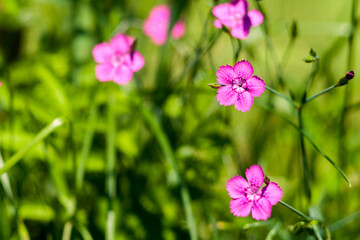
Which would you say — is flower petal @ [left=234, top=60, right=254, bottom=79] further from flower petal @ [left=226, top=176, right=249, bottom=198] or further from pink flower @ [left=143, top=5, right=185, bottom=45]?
pink flower @ [left=143, top=5, right=185, bottom=45]

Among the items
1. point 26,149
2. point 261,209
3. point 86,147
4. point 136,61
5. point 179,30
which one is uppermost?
point 179,30

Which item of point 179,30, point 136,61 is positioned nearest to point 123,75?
point 136,61

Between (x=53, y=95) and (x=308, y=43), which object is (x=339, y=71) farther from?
(x=53, y=95)

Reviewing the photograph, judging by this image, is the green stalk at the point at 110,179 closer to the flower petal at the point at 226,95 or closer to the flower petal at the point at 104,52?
the flower petal at the point at 104,52

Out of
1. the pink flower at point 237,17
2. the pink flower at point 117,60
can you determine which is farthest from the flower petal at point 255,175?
the pink flower at point 117,60

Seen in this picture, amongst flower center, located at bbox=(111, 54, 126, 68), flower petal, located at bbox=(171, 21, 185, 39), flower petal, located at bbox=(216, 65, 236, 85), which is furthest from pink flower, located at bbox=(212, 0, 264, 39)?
flower petal, located at bbox=(171, 21, 185, 39)

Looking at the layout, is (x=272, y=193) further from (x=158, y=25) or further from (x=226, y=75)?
(x=158, y=25)

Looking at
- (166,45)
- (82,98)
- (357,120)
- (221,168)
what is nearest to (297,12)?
(357,120)
